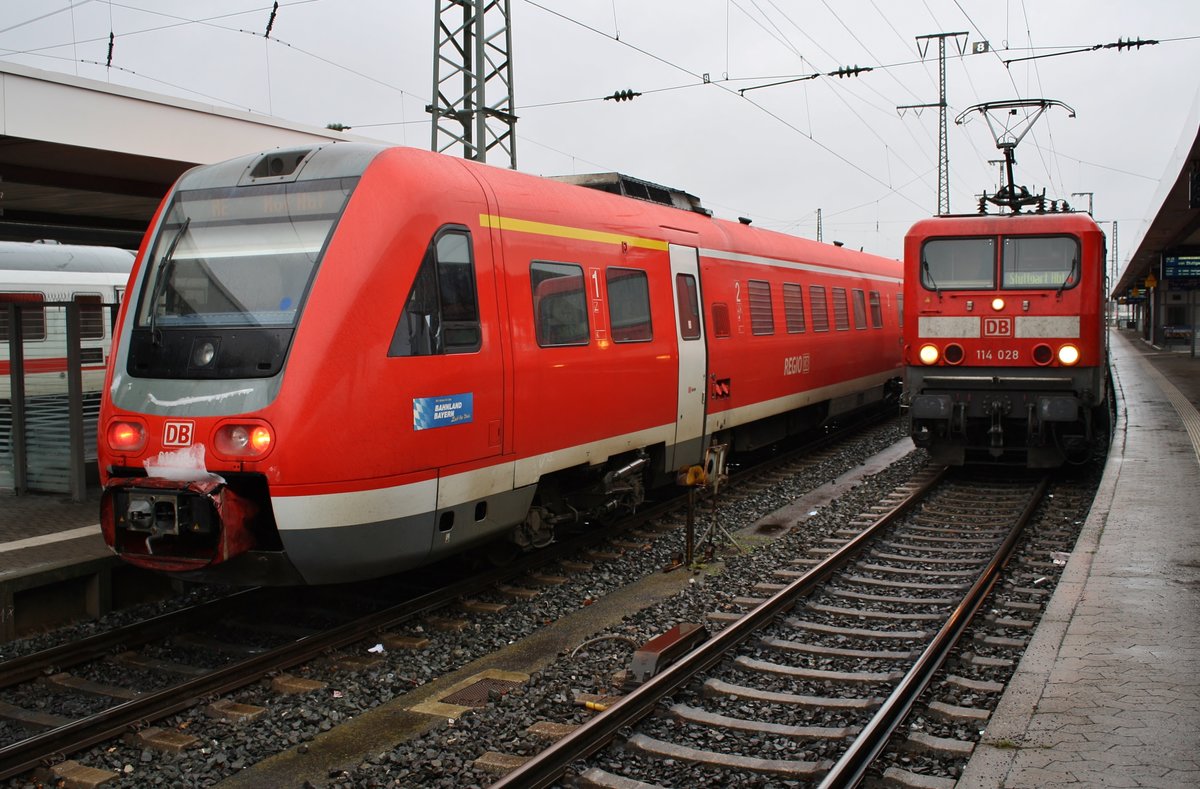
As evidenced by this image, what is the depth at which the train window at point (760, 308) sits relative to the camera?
1191cm

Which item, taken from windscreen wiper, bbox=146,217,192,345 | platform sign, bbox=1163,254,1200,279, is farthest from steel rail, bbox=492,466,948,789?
platform sign, bbox=1163,254,1200,279

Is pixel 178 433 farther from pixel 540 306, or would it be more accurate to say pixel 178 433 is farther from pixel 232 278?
pixel 540 306

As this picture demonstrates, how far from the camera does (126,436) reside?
616 centimetres

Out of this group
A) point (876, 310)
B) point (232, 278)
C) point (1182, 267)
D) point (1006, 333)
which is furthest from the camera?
point (1182, 267)

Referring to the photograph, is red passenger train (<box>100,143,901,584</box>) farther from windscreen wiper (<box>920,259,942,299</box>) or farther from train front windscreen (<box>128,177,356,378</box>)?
windscreen wiper (<box>920,259,942,299</box>)

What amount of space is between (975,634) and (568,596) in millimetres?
2884

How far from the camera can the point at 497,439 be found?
693cm

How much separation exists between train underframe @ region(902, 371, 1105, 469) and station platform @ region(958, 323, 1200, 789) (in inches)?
58.9

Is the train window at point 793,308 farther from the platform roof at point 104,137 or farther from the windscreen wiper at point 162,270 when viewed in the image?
the windscreen wiper at point 162,270

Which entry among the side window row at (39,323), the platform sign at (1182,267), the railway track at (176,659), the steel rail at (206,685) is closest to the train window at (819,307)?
the railway track at (176,659)

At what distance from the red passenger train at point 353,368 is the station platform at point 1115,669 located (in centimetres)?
348

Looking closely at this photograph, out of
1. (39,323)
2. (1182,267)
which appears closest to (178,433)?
(39,323)

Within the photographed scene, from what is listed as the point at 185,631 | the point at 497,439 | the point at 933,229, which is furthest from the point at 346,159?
the point at 933,229

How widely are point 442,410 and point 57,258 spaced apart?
10803 millimetres
